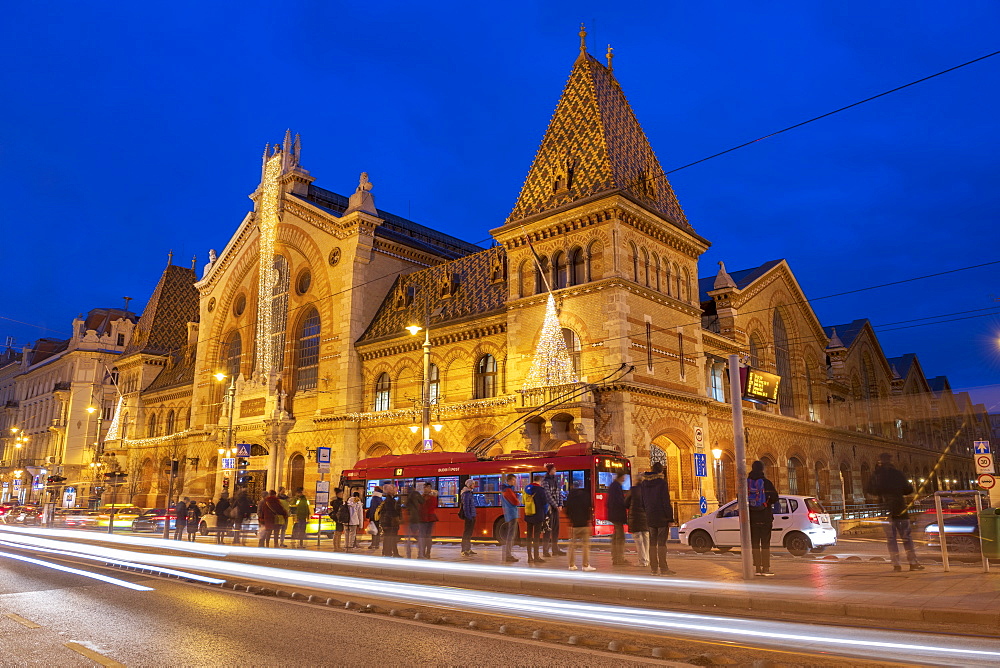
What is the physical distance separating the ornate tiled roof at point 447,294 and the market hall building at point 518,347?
0.41ft

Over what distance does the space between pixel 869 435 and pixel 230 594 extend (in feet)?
164

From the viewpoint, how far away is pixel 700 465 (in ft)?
89.6

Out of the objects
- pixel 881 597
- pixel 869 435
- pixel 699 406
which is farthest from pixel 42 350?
pixel 881 597

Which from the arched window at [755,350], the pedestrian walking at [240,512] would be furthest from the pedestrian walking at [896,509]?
the arched window at [755,350]

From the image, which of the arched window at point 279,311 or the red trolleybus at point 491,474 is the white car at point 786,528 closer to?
the red trolleybus at point 491,474

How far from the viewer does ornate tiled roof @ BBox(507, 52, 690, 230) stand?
27.5 m

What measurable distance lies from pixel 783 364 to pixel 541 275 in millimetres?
20825

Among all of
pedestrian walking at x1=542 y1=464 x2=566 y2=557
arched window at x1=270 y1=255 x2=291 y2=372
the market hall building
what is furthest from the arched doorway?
pedestrian walking at x1=542 y1=464 x2=566 y2=557

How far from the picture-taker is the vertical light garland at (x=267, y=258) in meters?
42.2

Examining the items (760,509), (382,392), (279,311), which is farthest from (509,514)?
(279,311)

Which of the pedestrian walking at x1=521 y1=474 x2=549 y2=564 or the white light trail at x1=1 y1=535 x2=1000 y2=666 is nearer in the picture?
the white light trail at x1=1 y1=535 x2=1000 y2=666

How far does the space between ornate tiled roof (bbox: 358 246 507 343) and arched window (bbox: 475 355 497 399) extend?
2150 mm

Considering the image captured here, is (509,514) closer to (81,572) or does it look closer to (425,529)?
(425,529)

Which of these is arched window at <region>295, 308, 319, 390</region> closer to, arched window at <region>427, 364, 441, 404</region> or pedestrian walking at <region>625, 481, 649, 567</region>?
arched window at <region>427, 364, 441, 404</region>
